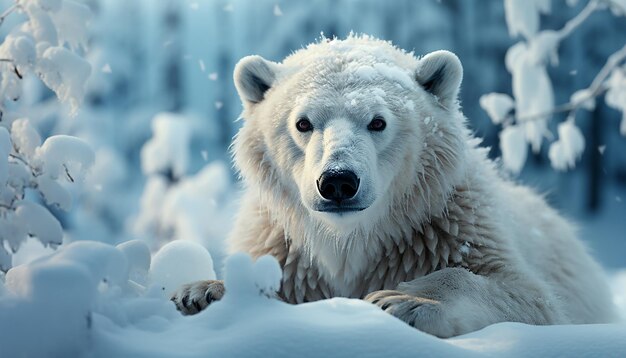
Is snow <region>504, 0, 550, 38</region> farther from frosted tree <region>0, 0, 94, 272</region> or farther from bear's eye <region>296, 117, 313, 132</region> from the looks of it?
frosted tree <region>0, 0, 94, 272</region>

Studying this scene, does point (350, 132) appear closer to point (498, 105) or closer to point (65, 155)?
point (65, 155)

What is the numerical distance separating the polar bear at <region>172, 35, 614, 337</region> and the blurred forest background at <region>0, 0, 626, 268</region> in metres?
11.3

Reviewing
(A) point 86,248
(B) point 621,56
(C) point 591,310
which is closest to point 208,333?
(A) point 86,248

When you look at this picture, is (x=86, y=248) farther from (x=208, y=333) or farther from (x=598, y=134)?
(x=598, y=134)

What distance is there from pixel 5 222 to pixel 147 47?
1584 centimetres

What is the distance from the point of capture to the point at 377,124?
3.82m

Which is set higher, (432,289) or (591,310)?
(591,310)

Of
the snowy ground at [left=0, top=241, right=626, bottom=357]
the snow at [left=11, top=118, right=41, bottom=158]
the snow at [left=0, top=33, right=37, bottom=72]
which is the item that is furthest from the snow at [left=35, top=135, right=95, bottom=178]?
the snowy ground at [left=0, top=241, right=626, bottom=357]

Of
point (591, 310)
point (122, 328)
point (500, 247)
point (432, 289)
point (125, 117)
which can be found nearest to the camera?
point (122, 328)

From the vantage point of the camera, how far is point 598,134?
1889 centimetres

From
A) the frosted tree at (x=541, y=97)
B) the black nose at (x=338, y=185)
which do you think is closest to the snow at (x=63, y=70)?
the black nose at (x=338, y=185)

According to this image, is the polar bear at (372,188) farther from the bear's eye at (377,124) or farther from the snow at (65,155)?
the snow at (65,155)

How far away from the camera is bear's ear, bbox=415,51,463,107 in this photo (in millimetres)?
4125

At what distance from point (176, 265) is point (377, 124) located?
1.13 meters
